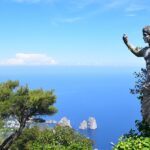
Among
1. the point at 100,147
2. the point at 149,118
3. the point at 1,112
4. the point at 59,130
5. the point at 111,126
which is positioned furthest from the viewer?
the point at 111,126

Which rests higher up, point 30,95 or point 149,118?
point 30,95

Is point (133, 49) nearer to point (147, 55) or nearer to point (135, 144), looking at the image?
point (147, 55)

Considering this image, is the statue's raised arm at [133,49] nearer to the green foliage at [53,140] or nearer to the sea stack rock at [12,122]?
the green foliage at [53,140]

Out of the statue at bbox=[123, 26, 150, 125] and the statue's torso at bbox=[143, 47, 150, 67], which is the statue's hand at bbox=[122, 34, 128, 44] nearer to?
the statue at bbox=[123, 26, 150, 125]

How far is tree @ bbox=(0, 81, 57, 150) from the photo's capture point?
963 inches

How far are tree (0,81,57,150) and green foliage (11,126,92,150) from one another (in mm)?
521

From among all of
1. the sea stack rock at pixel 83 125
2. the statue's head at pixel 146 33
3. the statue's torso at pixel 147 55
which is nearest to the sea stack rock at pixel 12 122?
the statue's torso at pixel 147 55

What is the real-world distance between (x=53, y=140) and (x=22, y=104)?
7772 millimetres

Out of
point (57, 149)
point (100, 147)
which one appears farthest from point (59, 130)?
point (100, 147)

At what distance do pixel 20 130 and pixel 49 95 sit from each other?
270 cm

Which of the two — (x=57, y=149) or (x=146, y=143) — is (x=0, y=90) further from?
(x=146, y=143)

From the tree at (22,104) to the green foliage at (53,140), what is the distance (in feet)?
1.71

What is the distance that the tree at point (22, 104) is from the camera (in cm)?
2445

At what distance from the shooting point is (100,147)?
140250mm
